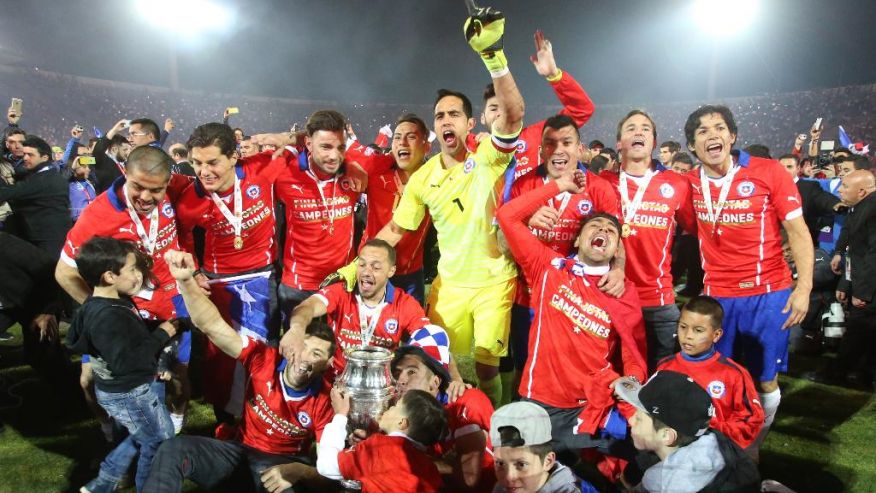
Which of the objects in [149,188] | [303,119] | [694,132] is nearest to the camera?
[149,188]

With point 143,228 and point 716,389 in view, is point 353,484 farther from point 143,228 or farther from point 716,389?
point 143,228

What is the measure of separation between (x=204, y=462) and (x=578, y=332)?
218 centimetres

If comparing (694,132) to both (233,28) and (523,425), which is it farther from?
(233,28)

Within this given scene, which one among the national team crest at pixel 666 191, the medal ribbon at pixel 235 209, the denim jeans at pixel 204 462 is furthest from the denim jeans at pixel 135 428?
the national team crest at pixel 666 191

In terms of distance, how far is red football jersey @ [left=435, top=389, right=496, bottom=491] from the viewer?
3168 millimetres

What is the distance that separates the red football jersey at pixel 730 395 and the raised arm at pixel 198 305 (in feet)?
8.37

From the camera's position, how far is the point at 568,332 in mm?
3547

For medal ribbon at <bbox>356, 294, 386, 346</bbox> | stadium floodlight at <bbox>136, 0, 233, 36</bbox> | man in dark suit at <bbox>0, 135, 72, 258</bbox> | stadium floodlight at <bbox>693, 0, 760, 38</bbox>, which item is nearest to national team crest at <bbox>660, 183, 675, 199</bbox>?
medal ribbon at <bbox>356, 294, 386, 346</bbox>

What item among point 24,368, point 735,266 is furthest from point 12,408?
point 735,266

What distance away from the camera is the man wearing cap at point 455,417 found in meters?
3.14

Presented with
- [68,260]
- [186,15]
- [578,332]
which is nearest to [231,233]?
[68,260]

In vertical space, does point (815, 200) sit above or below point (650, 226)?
above

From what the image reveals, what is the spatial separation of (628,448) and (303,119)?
24.9m

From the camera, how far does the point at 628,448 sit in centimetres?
340
